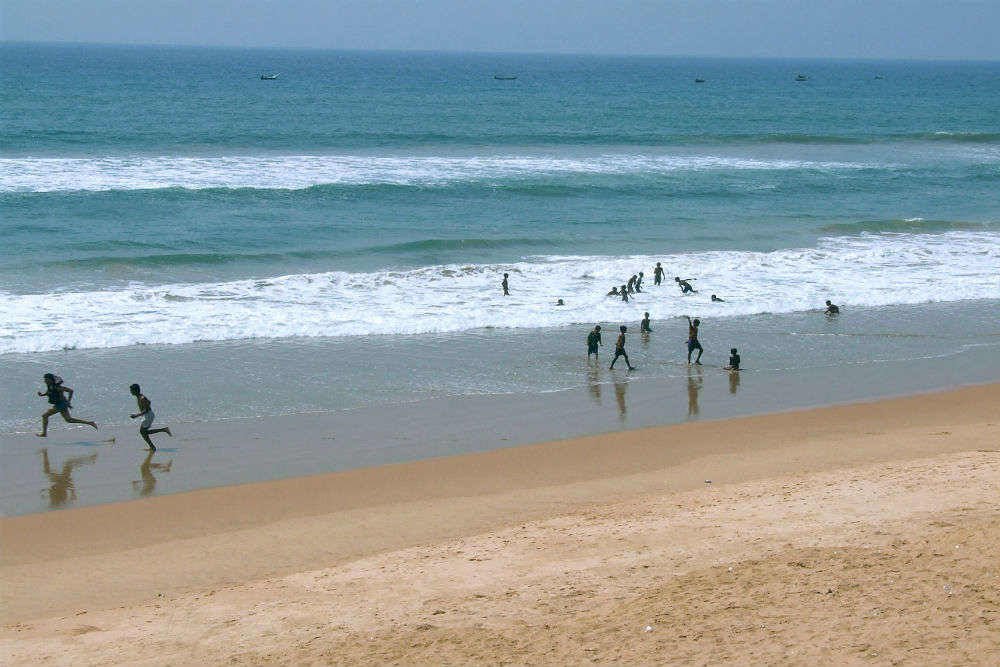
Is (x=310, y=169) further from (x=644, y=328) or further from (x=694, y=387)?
(x=694, y=387)

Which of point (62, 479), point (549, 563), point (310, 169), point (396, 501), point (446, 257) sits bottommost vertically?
point (396, 501)

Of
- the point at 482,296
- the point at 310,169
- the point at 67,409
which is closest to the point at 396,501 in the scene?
the point at 67,409

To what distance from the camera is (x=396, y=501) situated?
12195 millimetres

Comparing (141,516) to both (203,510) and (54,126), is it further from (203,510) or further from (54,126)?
(54,126)

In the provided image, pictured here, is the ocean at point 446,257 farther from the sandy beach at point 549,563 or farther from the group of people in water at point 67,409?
the sandy beach at point 549,563

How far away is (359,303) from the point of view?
2266 cm

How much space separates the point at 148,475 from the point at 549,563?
585 centimetres

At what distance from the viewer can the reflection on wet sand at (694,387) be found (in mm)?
16078

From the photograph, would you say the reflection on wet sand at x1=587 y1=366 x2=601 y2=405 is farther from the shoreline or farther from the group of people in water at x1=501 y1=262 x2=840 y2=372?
the shoreline

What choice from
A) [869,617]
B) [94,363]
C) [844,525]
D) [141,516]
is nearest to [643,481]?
[844,525]

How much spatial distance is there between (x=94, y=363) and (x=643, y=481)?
10.00 m

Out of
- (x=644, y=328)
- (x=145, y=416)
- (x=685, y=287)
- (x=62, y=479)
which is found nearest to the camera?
(x=62, y=479)

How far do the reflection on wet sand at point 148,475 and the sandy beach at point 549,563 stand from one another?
421 millimetres

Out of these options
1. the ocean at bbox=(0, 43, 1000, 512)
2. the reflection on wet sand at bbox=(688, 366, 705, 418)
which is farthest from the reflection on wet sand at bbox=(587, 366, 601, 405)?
the reflection on wet sand at bbox=(688, 366, 705, 418)
